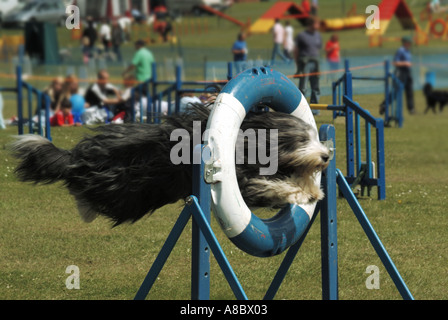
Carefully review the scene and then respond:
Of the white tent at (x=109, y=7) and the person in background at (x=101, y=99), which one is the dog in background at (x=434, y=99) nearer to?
the person in background at (x=101, y=99)

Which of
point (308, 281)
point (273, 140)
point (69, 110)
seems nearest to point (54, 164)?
point (273, 140)

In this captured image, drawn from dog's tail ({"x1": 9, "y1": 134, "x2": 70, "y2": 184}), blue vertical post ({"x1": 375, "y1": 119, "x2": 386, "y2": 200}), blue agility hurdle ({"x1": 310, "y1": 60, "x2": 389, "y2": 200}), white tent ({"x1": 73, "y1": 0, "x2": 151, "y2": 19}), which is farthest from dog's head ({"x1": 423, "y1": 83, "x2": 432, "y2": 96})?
white tent ({"x1": 73, "y1": 0, "x2": 151, "y2": 19})

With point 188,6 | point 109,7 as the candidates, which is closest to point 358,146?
point 109,7

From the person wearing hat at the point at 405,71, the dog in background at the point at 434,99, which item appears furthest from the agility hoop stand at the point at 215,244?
the dog in background at the point at 434,99

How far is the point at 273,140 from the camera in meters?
4.78

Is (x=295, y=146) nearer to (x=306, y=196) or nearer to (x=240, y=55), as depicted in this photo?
(x=306, y=196)

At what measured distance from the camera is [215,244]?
446cm

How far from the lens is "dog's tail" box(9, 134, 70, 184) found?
5.07 metres

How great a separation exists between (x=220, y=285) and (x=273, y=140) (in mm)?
1734

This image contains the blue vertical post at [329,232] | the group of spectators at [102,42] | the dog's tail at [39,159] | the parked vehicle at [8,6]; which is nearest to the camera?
the dog's tail at [39,159]

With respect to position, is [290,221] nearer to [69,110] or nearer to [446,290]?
[446,290]

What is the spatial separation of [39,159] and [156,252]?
210cm

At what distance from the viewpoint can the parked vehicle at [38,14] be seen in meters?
44.5

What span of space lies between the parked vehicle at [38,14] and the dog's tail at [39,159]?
4078 centimetres
